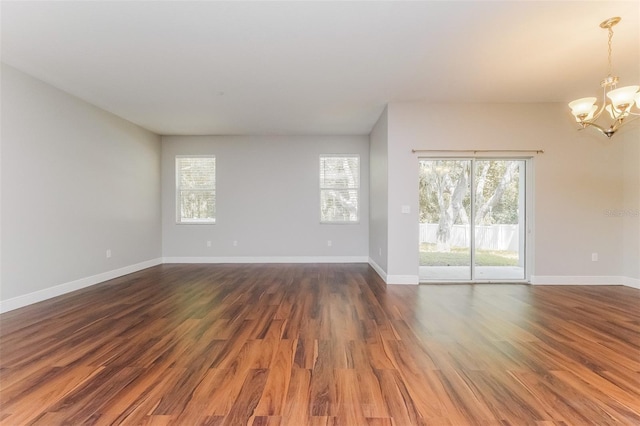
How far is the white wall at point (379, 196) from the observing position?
4.56 m

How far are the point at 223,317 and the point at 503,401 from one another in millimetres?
2401

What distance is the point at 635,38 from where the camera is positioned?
108 inches

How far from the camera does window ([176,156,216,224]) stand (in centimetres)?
637

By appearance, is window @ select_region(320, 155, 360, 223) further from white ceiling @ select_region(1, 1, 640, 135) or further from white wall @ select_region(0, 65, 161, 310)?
white wall @ select_region(0, 65, 161, 310)

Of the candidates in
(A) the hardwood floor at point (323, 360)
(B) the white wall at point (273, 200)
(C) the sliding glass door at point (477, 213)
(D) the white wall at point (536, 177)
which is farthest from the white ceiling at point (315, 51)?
(A) the hardwood floor at point (323, 360)

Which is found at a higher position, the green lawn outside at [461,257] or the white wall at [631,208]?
the white wall at [631,208]

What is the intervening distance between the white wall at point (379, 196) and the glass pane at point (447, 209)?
0.56 m

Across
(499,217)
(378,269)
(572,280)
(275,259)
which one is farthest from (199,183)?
(572,280)

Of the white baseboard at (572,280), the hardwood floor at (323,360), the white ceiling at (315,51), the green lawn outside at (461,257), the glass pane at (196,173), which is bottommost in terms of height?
the hardwood floor at (323,360)

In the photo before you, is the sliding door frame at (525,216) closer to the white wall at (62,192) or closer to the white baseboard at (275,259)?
the white baseboard at (275,259)

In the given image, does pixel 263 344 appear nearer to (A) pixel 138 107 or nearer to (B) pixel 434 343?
(B) pixel 434 343

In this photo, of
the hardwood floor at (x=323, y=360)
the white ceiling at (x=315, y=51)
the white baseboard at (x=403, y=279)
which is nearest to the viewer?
the hardwood floor at (x=323, y=360)

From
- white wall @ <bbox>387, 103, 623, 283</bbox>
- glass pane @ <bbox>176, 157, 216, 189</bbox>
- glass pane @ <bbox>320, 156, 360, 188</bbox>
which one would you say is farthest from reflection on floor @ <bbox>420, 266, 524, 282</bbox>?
glass pane @ <bbox>176, 157, 216, 189</bbox>

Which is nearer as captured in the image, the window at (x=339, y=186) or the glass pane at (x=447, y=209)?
the glass pane at (x=447, y=209)
